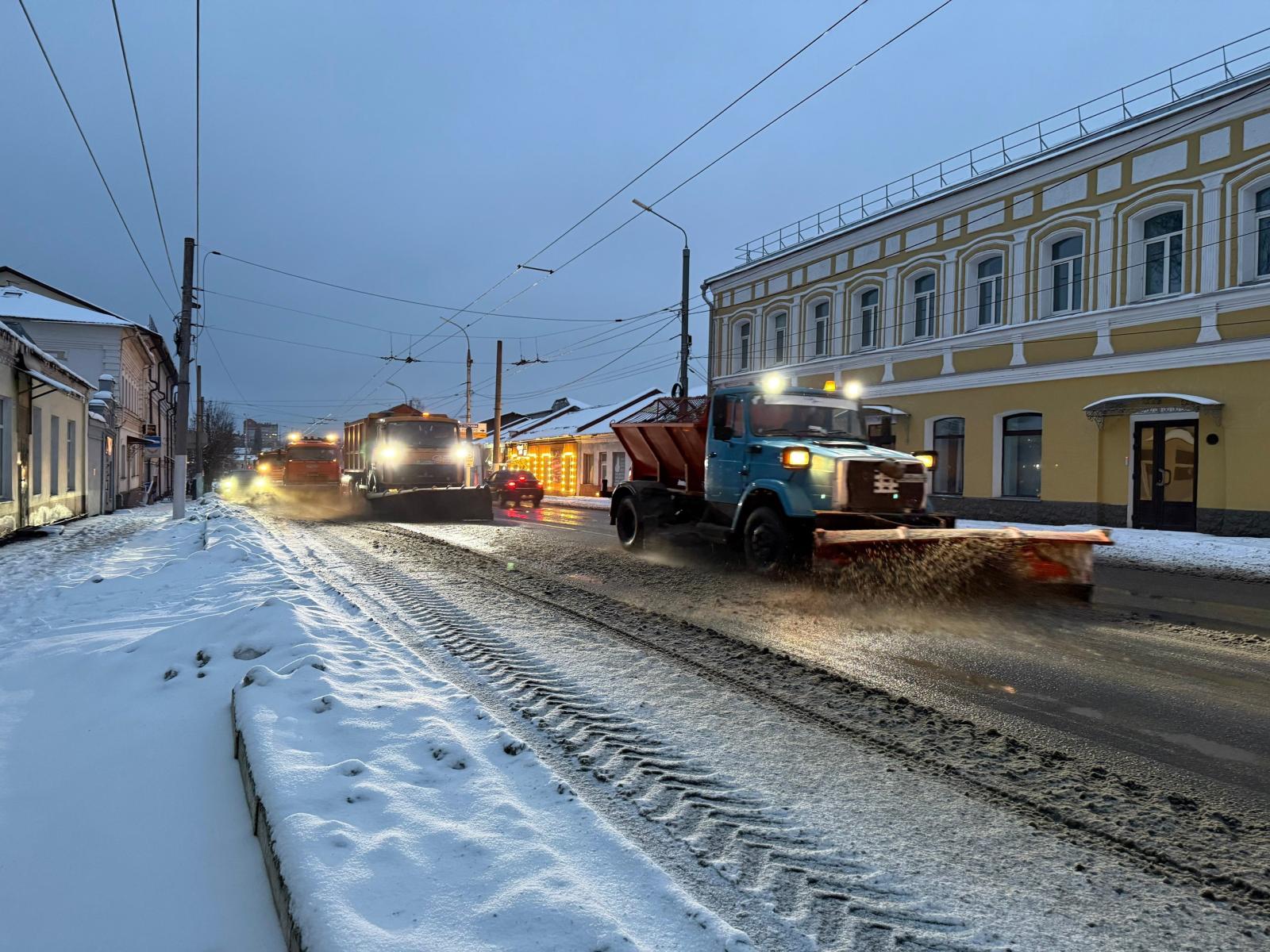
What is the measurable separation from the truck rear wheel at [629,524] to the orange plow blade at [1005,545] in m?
4.31

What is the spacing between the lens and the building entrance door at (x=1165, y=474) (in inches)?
658

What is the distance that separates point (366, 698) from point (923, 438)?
20.9 meters

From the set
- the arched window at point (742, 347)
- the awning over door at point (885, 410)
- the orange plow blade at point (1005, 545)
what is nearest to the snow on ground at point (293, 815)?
the orange plow blade at point (1005, 545)

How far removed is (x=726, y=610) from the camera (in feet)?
24.2

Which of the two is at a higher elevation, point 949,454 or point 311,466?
point 949,454

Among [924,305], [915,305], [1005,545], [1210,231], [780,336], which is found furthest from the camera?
[780,336]

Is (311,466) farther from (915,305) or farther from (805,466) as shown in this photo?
(805,466)

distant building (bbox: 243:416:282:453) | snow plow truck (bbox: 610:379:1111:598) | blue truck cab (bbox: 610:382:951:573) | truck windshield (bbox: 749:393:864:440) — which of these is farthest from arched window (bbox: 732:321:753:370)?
distant building (bbox: 243:416:282:453)

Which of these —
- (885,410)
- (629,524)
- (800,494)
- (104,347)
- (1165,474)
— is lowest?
(629,524)

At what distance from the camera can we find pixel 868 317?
81.0 feet

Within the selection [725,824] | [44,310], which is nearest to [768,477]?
[725,824]

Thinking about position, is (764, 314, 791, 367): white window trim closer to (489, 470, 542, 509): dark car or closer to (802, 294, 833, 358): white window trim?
(802, 294, 833, 358): white window trim

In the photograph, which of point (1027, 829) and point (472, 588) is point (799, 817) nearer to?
point (1027, 829)

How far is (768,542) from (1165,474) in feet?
42.9
